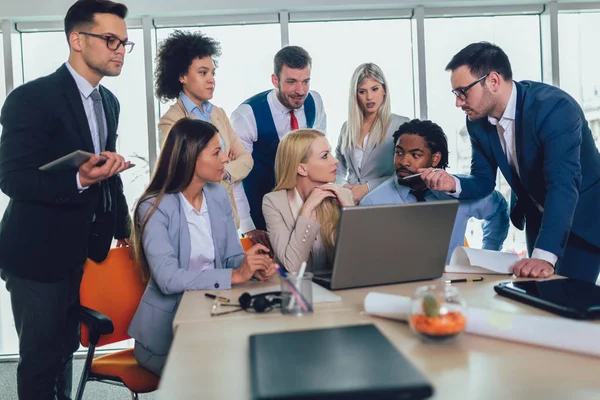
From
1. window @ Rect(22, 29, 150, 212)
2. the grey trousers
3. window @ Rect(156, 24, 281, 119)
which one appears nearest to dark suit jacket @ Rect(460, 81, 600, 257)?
the grey trousers

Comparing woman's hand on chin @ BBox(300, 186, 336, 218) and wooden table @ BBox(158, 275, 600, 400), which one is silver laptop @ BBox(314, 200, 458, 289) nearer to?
wooden table @ BBox(158, 275, 600, 400)

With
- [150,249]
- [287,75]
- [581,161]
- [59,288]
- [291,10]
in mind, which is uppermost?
[291,10]

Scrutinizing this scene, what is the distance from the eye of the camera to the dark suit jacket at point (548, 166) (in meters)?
2.06

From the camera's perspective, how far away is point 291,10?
3.81 m

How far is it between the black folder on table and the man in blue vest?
6.26 ft

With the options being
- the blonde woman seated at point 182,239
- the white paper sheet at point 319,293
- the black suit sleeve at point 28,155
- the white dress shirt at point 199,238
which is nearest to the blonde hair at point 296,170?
the blonde woman seated at point 182,239

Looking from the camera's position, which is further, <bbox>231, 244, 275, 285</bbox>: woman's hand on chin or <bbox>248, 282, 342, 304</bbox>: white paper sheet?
<bbox>231, 244, 275, 285</bbox>: woman's hand on chin

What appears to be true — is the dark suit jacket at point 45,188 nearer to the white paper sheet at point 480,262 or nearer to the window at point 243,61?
the white paper sheet at point 480,262

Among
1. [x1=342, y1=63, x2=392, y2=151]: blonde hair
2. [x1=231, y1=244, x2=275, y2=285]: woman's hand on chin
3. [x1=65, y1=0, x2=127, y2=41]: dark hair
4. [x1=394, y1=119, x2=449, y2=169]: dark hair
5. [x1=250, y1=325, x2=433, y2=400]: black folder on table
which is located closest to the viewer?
[x1=250, y1=325, x2=433, y2=400]: black folder on table

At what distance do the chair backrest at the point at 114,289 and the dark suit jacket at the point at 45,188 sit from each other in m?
0.07

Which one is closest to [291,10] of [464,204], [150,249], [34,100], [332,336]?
[464,204]

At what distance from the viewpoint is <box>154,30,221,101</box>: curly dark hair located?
3036 mm

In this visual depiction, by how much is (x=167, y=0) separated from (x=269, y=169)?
138 cm

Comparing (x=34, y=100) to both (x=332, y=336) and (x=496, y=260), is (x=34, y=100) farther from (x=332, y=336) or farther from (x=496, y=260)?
(x=496, y=260)
